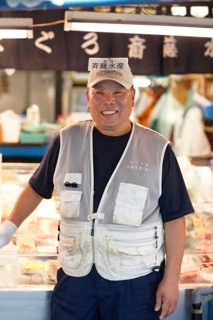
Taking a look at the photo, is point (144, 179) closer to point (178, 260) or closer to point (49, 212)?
point (178, 260)

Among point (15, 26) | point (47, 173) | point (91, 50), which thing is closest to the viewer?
point (47, 173)

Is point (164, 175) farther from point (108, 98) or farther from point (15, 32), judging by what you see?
point (15, 32)

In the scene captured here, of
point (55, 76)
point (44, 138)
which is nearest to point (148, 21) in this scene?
point (44, 138)

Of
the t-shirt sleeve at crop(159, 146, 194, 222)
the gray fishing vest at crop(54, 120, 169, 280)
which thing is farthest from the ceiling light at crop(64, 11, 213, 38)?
the t-shirt sleeve at crop(159, 146, 194, 222)

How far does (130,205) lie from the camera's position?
3090mm

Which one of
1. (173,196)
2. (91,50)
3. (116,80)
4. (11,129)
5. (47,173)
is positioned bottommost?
(173,196)

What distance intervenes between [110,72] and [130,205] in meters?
0.76

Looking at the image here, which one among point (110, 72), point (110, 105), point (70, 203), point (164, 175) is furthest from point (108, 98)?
point (70, 203)

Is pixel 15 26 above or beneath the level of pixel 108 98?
above

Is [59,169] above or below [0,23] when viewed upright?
below

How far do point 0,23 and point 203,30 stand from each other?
1.50 m

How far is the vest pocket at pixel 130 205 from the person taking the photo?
309cm

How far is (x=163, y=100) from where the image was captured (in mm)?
9898

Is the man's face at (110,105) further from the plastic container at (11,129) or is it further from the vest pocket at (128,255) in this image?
the plastic container at (11,129)
